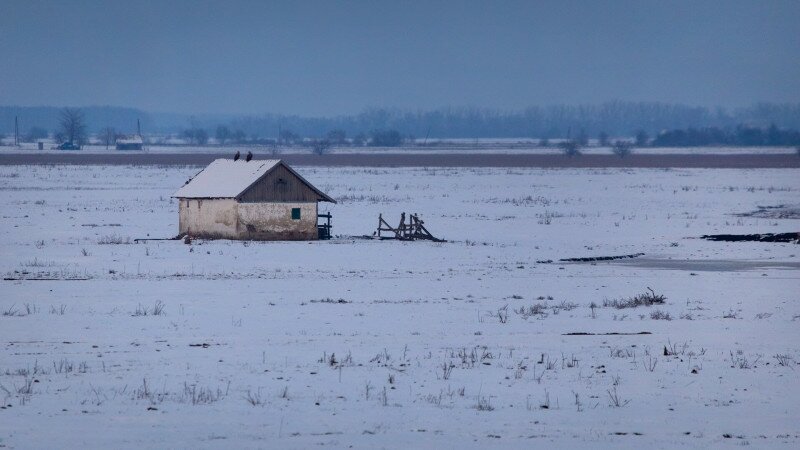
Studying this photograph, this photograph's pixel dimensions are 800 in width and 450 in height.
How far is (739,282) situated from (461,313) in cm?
1001

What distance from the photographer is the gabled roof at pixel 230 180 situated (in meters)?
43.3

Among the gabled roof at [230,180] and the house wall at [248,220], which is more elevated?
the gabled roof at [230,180]

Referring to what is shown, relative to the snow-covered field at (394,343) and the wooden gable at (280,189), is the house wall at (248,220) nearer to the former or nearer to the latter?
the wooden gable at (280,189)

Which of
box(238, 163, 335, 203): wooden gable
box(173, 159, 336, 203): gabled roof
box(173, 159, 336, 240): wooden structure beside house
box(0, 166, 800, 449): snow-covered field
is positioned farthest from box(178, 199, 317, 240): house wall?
box(0, 166, 800, 449): snow-covered field

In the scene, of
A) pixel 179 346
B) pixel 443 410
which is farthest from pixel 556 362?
pixel 179 346

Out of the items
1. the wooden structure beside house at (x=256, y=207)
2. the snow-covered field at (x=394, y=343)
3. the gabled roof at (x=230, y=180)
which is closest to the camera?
the snow-covered field at (x=394, y=343)

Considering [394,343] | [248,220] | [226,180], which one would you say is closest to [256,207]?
[248,220]

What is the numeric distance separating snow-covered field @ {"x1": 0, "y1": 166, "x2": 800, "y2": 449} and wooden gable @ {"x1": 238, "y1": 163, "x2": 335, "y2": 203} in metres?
2.16

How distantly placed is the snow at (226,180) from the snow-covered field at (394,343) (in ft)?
8.92

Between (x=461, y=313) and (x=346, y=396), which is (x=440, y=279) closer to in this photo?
(x=461, y=313)

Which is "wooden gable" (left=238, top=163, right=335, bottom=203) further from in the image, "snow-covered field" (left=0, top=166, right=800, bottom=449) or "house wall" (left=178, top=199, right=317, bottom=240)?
"snow-covered field" (left=0, top=166, right=800, bottom=449)

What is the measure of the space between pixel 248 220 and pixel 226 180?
7.56 feet

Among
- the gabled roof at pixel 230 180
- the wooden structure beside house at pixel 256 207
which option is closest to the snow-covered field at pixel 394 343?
the wooden structure beside house at pixel 256 207

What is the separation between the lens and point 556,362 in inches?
699
